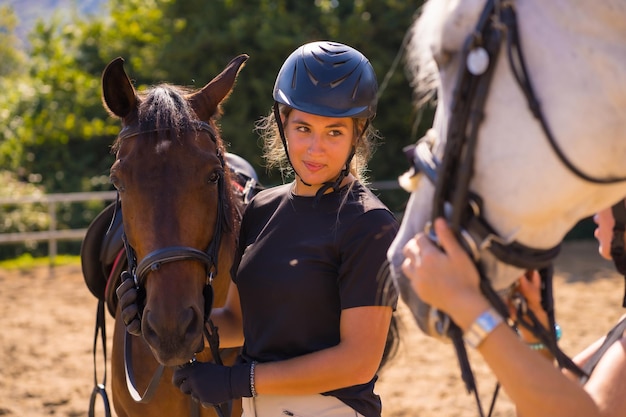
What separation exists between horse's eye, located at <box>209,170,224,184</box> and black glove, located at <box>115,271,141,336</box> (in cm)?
42

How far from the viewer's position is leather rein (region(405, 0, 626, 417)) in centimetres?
118

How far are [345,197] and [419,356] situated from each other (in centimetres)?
438

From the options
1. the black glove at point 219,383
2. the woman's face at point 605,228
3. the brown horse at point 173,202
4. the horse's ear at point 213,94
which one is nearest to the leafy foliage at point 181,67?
the horse's ear at point 213,94

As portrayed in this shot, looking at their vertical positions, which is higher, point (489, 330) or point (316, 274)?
point (489, 330)

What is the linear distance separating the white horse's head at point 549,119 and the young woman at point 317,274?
72cm

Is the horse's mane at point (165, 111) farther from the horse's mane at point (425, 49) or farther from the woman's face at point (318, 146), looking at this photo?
the horse's mane at point (425, 49)

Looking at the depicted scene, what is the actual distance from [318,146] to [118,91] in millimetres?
779

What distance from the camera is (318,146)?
2.04 meters

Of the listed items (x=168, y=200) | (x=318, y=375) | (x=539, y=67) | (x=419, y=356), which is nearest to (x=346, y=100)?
(x=168, y=200)

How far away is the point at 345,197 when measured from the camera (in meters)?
2.02

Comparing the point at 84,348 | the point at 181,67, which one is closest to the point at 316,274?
the point at 84,348

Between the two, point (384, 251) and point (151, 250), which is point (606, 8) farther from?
point (151, 250)

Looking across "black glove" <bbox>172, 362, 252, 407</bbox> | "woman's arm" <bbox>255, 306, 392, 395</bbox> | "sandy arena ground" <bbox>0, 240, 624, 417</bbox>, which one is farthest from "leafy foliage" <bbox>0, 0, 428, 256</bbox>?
"woman's arm" <bbox>255, 306, 392, 395</bbox>

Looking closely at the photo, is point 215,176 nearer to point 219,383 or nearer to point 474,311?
point 219,383
